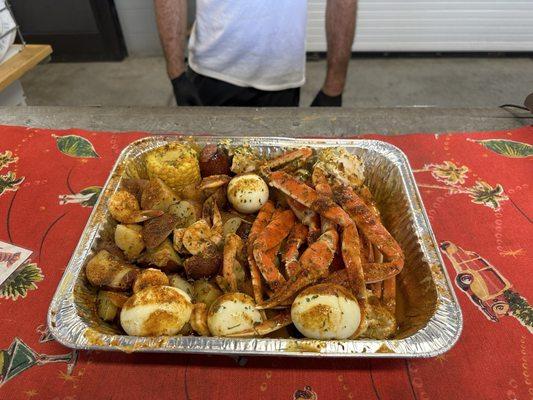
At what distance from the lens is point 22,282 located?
109 cm

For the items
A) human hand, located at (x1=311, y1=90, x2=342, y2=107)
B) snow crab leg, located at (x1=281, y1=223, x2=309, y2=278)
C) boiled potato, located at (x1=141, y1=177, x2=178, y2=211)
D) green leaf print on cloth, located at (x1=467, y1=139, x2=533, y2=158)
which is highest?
boiled potato, located at (x1=141, y1=177, x2=178, y2=211)

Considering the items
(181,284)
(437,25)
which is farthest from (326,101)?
(437,25)

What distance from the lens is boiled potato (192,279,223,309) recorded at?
0.96 metres

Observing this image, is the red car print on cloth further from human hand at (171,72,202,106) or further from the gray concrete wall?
the gray concrete wall

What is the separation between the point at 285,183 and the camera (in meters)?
1.14

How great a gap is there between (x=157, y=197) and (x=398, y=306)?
0.75 meters

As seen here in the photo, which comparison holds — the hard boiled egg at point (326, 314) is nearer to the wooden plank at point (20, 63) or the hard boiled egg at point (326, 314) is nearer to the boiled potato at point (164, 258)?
the boiled potato at point (164, 258)

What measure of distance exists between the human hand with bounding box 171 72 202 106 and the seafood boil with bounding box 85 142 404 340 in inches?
33.8

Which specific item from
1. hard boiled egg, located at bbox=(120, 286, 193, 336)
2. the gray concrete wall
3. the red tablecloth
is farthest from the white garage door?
hard boiled egg, located at bbox=(120, 286, 193, 336)

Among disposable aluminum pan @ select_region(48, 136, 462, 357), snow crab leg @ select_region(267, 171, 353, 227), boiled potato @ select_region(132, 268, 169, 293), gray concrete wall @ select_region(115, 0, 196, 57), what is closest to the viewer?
disposable aluminum pan @ select_region(48, 136, 462, 357)

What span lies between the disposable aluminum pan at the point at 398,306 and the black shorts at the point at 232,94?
0.94 m

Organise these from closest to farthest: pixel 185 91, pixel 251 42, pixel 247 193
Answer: pixel 247 193 < pixel 251 42 < pixel 185 91

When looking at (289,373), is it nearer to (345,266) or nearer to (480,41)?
(345,266)

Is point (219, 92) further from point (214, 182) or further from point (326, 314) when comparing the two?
point (326, 314)
